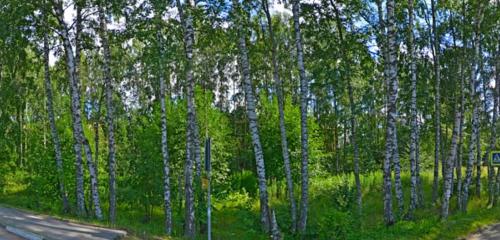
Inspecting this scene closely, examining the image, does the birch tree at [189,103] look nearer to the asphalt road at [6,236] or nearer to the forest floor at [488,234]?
the asphalt road at [6,236]

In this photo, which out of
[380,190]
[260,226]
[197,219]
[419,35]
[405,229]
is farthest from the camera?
[380,190]

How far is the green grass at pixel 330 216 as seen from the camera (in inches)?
558

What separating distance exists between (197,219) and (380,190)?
46.1 ft

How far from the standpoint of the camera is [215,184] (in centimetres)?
2650

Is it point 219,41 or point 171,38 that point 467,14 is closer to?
point 219,41

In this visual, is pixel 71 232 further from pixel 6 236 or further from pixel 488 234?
pixel 488 234

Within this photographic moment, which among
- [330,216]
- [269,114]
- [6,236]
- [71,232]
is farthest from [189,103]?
[269,114]

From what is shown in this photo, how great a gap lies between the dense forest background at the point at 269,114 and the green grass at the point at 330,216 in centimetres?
9

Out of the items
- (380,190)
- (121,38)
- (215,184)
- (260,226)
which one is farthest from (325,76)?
(380,190)

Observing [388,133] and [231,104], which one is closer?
[388,133]

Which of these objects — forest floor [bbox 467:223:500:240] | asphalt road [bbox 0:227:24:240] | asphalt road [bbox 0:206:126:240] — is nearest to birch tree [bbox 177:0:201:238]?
asphalt road [bbox 0:206:126:240]

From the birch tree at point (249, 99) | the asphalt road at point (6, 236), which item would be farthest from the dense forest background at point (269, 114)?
the asphalt road at point (6, 236)

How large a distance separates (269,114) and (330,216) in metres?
19.3

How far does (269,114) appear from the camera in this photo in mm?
33500
